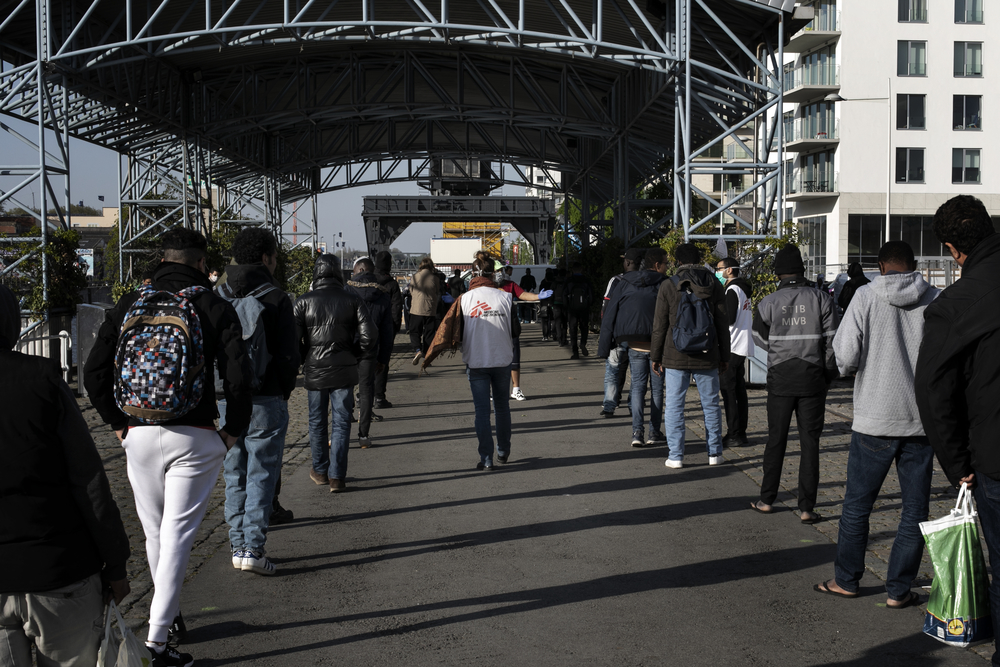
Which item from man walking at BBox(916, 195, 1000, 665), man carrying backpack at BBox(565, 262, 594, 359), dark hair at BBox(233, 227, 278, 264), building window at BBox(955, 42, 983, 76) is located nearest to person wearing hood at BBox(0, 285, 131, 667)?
dark hair at BBox(233, 227, 278, 264)

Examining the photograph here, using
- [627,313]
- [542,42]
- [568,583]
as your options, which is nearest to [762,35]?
[542,42]

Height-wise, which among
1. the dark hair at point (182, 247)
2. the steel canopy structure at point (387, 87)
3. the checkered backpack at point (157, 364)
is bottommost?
the checkered backpack at point (157, 364)

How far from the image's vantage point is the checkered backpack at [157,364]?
3.94 meters

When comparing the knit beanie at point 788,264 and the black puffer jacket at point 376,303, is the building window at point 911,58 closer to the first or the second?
the black puffer jacket at point 376,303

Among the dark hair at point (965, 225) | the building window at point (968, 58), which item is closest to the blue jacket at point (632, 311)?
the dark hair at point (965, 225)

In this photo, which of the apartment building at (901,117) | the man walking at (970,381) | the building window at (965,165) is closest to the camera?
the man walking at (970,381)

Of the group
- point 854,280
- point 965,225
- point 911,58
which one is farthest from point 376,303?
point 911,58

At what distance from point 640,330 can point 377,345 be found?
2.64 m

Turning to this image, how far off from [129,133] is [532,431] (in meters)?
18.0

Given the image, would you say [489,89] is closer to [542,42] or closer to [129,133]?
[542,42]

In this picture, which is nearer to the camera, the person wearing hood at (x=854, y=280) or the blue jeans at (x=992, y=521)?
the blue jeans at (x=992, y=521)

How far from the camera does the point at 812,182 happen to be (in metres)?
52.7

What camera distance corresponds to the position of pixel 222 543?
20.5 feet

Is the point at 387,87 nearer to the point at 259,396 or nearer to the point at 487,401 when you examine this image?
the point at 487,401
